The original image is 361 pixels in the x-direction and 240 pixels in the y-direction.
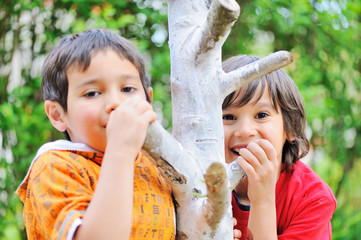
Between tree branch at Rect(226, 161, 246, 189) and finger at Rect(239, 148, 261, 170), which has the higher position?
finger at Rect(239, 148, 261, 170)

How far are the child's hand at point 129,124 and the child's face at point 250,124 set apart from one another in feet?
1.89

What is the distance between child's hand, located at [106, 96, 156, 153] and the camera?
88cm

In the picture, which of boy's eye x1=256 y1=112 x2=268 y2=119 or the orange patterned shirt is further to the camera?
boy's eye x1=256 y1=112 x2=268 y2=119

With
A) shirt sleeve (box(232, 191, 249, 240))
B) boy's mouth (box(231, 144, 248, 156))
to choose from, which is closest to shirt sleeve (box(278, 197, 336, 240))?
shirt sleeve (box(232, 191, 249, 240))

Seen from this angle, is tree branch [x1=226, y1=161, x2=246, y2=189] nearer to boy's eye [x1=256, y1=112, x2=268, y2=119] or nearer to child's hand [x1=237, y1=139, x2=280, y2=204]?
child's hand [x1=237, y1=139, x2=280, y2=204]

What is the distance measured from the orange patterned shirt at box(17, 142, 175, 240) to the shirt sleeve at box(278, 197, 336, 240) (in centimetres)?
49

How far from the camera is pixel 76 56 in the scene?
104 centimetres

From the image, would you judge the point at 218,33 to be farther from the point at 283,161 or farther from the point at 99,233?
the point at 283,161

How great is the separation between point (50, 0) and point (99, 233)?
207cm

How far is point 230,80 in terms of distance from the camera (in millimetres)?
1084

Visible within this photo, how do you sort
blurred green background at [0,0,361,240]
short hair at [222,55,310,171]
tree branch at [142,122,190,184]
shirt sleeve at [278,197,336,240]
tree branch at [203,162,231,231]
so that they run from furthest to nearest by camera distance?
1. blurred green background at [0,0,361,240]
2. short hair at [222,55,310,171]
3. shirt sleeve at [278,197,336,240]
4. tree branch at [142,122,190,184]
5. tree branch at [203,162,231,231]

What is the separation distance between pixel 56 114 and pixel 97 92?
0.19 meters

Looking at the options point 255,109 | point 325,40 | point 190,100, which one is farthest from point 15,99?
point 325,40

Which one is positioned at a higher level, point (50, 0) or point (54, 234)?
point (50, 0)
